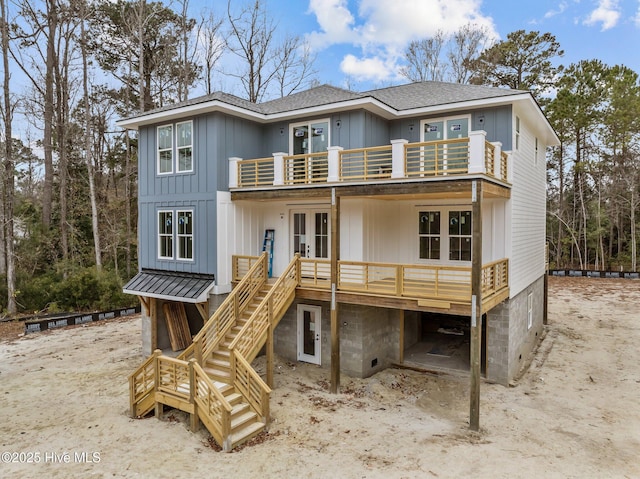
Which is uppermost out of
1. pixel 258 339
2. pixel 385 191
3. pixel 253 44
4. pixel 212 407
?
pixel 253 44

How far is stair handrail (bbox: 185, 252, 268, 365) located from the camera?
34.1 ft

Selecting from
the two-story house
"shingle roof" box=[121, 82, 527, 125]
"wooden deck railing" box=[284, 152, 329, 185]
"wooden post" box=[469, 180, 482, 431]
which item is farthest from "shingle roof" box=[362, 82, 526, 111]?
"wooden post" box=[469, 180, 482, 431]

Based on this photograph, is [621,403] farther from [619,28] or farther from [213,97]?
[619,28]

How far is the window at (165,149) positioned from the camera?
1399 centimetres

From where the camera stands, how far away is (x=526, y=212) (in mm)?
13867

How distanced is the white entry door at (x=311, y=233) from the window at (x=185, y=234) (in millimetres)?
3239

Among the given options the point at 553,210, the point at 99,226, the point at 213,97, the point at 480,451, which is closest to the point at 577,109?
the point at 553,210

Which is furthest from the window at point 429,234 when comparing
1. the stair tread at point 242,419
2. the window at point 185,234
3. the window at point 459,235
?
the window at point 185,234

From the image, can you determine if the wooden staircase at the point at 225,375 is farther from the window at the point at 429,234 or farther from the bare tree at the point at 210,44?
the bare tree at the point at 210,44

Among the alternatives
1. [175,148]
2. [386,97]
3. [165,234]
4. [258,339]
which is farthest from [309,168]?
[165,234]

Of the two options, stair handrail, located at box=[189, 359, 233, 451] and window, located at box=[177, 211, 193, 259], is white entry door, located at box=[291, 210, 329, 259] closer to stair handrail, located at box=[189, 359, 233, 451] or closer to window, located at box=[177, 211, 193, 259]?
window, located at box=[177, 211, 193, 259]

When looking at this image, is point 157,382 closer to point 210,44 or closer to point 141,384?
point 141,384

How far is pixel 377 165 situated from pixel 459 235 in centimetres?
349

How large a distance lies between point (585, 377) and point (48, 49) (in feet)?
97.0
